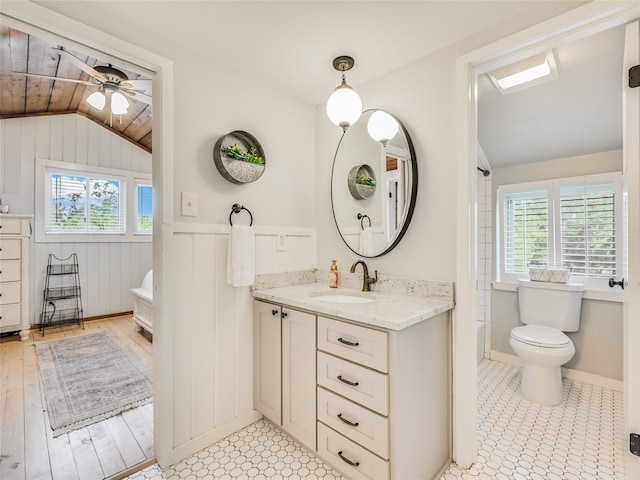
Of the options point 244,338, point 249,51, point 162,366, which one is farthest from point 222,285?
point 249,51

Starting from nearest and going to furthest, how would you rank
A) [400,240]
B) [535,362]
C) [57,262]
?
1. [400,240]
2. [535,362]
3. [57,262]

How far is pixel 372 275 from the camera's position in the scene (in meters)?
1.97

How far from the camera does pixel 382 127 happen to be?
6.22 ft

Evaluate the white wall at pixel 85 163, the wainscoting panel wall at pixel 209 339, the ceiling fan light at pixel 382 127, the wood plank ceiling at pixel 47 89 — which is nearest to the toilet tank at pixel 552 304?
the ceiling fan light at pixel 382 127

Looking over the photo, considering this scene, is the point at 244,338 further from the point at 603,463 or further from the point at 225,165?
the point at 603,463

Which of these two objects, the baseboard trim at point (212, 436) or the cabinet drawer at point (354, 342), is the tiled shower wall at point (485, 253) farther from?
the baseboard trim at point (212, 436)

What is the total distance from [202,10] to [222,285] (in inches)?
54.2

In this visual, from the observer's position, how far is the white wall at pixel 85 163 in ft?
12.2

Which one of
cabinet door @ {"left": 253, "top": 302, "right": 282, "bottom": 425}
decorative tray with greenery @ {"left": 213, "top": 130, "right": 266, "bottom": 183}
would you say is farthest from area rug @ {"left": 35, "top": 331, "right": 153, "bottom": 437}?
decorative tray with greenery @ {"left": 213, "top": 130, "right": 266, "bottom": 183}

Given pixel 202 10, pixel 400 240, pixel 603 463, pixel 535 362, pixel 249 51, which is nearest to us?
pixel 202 10

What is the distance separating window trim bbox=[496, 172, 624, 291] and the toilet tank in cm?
16

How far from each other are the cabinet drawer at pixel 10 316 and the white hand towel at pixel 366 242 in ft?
12.9

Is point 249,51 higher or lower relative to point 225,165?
higher

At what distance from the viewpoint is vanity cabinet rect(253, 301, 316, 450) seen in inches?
62.2
